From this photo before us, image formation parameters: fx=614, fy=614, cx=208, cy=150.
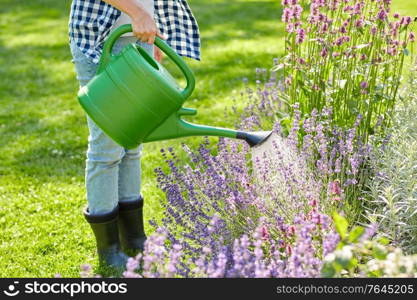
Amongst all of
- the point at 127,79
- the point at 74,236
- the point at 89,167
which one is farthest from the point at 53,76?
the point at 127,79

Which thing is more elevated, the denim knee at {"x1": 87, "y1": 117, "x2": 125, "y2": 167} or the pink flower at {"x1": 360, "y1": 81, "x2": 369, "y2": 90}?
the pink flower at {"x1": 360, "y1": 81, "x2": 369, "y2": 90}

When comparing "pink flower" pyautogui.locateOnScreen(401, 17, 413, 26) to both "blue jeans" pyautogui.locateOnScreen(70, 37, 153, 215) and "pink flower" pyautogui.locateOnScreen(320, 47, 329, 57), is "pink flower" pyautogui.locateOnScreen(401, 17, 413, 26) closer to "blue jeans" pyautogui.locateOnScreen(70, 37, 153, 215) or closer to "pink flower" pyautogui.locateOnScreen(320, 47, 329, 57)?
"pink flower" pyautogui.locateOnScreen(320, 47, 329, 57)

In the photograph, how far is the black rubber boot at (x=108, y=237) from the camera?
105 inches

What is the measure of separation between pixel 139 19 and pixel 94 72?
1.23ft

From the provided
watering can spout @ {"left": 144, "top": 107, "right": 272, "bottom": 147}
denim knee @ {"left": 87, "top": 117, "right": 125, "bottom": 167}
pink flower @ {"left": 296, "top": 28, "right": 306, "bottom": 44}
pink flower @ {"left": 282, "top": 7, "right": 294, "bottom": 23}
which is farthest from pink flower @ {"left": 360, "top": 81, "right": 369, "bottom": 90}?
denim knee @ {"left": 87, "top": 117, "right": 125, "bottom": 167}

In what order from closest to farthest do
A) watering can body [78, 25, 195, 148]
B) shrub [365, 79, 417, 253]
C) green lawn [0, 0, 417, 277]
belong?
watering can body [78, 25, 195, 148] → shrub [365, 79, 417, 253] → green lawn [0, 0, 417, 277]

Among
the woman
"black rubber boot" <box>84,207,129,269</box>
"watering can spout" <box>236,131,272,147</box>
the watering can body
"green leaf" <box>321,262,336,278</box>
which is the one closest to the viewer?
"green leaf" <box>321,262,336,278</box>

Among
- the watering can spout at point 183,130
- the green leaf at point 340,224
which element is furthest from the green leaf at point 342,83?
the green leaf at point 340,224

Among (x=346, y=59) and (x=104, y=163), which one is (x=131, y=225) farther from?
(x=346, y=59)

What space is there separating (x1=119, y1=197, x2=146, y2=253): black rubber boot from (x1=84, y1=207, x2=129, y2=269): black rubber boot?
130 millimetres

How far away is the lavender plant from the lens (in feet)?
9.24

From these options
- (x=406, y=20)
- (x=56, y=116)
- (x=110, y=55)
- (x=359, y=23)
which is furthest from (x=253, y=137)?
(x=56, y=116)

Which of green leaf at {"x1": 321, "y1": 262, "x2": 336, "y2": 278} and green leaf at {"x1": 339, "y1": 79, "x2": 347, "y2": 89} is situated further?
green leaf at {"x1": 339, "y1": 79, "x2": 347, "y2": 89}

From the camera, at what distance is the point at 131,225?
2.90m
